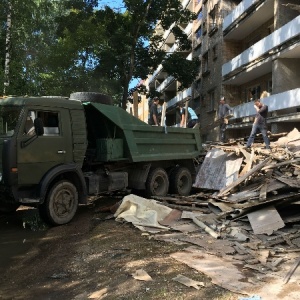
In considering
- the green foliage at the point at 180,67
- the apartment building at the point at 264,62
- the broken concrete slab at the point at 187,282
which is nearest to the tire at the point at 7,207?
the broken concrete slab at the point at 187,282

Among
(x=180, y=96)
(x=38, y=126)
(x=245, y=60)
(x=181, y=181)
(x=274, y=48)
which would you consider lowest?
(x=181, y=181)

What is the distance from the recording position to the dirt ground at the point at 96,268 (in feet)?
13.7

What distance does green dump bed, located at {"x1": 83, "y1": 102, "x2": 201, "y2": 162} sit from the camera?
8531 millimetres

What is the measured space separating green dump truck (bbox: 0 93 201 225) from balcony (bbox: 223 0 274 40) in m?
13.5

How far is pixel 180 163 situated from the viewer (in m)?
11.2

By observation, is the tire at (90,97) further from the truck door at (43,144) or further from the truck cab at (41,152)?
the truck door at (43,144)

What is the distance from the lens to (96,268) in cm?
504

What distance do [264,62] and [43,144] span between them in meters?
15.4

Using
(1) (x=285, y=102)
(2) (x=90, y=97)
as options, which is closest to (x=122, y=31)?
(1) (x=285, y=102)

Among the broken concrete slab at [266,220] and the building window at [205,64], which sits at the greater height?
the building window at [205,64]

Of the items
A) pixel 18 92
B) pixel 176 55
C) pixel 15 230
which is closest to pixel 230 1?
pixel 176 55

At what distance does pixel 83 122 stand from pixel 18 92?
5.91m

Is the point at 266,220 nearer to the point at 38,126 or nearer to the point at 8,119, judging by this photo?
the point at 38,126

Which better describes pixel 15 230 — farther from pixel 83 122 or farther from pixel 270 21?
pixel 270 21
